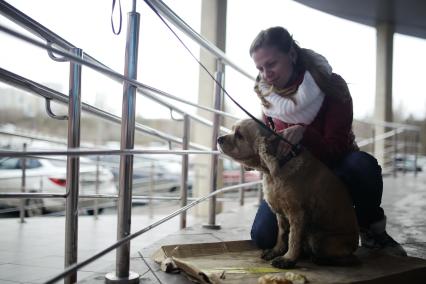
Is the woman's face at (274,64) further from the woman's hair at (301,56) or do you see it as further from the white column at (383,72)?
the white column at (383,72)

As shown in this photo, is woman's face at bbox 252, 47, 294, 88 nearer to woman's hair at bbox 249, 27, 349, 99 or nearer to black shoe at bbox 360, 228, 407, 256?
woman's hair at bbox 249, 27, 349, 99

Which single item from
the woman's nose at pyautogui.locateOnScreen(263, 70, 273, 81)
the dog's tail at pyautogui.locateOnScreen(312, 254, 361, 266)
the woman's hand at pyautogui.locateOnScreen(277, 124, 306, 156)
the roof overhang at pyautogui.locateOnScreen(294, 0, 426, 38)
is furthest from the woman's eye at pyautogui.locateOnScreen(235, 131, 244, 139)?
the roof overhang at pyautogui.locateOnScreen(294, 0, 426, 38)

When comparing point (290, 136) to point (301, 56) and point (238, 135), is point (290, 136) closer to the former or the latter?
point (238, 135)

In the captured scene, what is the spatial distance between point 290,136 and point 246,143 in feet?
0.54

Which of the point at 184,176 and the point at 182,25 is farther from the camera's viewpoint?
the point at 184,176

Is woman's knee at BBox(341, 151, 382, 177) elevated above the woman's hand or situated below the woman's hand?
below

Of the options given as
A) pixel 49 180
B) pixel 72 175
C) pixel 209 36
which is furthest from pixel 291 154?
pixel 49 180

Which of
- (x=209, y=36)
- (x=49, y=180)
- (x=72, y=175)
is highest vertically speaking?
(x=209, y=36)

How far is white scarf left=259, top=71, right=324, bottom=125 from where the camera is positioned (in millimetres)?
1506

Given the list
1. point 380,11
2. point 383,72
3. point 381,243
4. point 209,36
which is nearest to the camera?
point 381,243

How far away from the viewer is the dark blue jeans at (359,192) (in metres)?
1.62

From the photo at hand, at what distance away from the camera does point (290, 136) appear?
1.48 metres

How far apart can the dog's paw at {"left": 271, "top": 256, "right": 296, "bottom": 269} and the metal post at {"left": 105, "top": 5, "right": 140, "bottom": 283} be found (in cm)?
49

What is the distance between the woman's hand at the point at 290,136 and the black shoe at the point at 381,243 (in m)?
0.64
